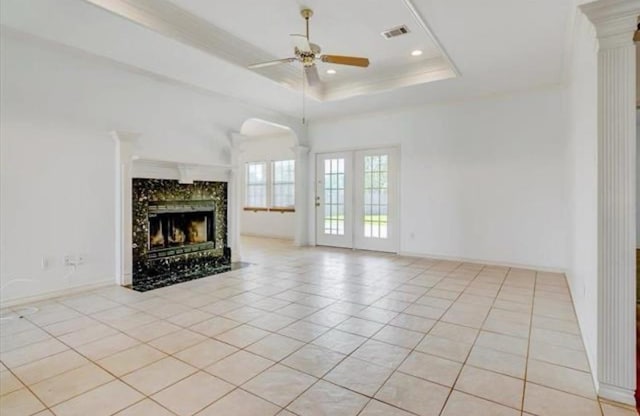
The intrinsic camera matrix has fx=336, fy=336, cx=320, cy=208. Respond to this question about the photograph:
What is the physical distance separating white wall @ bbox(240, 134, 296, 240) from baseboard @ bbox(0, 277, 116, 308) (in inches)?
191

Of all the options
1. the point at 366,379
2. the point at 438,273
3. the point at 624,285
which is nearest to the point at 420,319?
the point at 366,379

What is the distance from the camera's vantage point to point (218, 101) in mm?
5539

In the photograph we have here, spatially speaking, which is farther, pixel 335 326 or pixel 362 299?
pixel 362 299

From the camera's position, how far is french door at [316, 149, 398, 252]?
258 inches

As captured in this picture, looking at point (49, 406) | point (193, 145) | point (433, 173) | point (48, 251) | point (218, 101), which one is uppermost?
point (218, 101)

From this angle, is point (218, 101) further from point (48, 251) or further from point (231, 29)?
point (48, 251)

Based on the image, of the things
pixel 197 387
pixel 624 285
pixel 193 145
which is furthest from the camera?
pixel 193 145

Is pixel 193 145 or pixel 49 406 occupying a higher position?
pixel 193 145

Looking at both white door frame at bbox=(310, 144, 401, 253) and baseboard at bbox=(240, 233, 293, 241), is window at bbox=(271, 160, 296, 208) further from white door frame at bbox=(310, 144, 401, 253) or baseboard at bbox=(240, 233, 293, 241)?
white door frame at bbox=(310, 144, 401, 253)

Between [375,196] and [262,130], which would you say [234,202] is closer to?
A: [375,196]

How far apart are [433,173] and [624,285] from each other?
4241 mm

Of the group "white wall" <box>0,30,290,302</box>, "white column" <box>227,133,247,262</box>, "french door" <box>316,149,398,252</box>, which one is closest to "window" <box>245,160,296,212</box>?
"french door" <box>316,149,398,252</box>

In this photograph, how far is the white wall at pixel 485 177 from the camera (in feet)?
16.3

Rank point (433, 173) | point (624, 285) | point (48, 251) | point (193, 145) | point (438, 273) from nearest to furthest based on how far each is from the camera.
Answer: point (624, 285) < point (48, 251) < point (438, 273) < point (193, 145) < point (433, 173)
